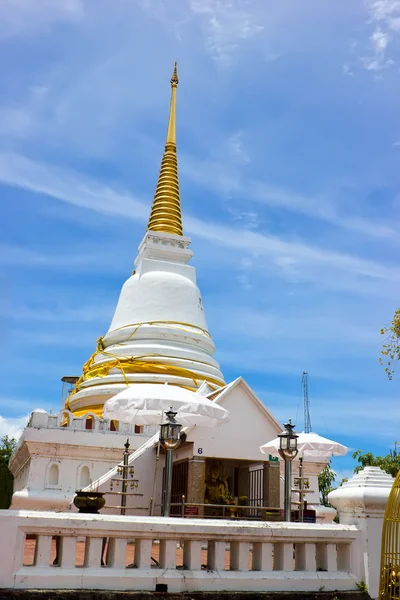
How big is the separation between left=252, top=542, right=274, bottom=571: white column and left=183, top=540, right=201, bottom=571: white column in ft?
2.54

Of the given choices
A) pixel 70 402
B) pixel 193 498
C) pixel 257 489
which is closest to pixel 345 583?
pixel 193 498

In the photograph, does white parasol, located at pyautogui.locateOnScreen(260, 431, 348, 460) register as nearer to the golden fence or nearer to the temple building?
the temple building

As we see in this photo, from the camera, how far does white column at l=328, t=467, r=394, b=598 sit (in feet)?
26.1

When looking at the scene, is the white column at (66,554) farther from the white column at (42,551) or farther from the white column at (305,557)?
the white column at (305,557)

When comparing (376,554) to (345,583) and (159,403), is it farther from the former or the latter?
(159,403)

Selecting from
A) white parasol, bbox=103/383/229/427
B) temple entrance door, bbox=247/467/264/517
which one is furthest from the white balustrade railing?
temple entrance door, bbox=247/467/264/517

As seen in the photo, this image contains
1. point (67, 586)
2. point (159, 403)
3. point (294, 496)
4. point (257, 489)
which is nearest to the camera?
point (67, 586)

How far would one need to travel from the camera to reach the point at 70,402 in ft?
90.3

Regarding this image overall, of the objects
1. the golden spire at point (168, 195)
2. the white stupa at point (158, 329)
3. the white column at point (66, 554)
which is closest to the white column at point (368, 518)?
the white column at point (66, 554)

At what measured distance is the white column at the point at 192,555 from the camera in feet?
24.8

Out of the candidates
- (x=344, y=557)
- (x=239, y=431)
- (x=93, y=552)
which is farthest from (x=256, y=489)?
(x=93, y=552)

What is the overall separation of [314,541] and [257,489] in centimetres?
1121

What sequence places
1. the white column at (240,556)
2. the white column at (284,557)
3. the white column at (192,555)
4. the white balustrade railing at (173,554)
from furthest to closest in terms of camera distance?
the white column at (284,557) → the white column at (240,556) → the white column at (192,555) → the white balustrade railing at (173,554)

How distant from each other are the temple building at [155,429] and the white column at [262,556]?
17.4 ft
